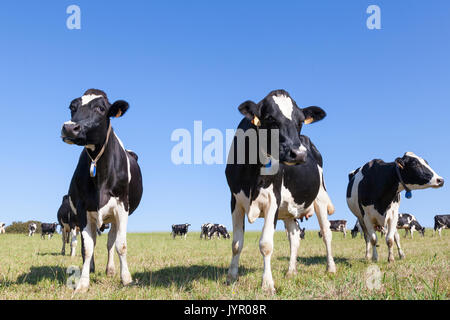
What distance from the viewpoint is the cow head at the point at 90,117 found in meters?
5.86

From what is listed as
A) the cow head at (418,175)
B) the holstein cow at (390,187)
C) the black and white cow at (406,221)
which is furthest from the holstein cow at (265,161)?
the black and white cow at (406,221)

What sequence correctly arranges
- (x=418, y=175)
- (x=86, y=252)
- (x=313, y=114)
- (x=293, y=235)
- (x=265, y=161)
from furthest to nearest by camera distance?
(x=418, y=175), (x=293, y=235), (x=313, y=114), (x=86, y=252), (x=265, y=161)

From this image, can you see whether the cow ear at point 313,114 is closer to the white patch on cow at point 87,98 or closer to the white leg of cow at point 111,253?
the white patch on cow at point 87,98

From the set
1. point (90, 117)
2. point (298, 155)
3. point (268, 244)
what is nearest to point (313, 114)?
point (298, 155)

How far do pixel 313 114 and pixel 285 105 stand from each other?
3.34 feet

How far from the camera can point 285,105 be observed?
5.75 m

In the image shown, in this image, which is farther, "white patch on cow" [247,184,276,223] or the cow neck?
the cow neck

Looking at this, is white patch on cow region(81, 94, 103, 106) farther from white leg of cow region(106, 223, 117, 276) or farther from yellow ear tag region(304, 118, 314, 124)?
yellow ear tag region(304, 118, 314, 124)

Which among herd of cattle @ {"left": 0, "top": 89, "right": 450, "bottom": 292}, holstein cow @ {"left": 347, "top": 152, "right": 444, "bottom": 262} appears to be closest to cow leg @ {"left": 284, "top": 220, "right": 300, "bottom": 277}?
herd of cattle @ {"left": 0, "top": 89, "right": 450, "bottom": 292}

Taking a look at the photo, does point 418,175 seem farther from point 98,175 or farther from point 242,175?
point 98,175

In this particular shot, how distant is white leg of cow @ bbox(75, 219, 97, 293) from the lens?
5.86m

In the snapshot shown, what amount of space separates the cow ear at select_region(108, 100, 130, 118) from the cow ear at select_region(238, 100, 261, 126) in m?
2.12

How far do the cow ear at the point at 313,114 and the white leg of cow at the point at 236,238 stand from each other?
1.89 m

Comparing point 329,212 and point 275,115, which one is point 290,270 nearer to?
point 329,212
